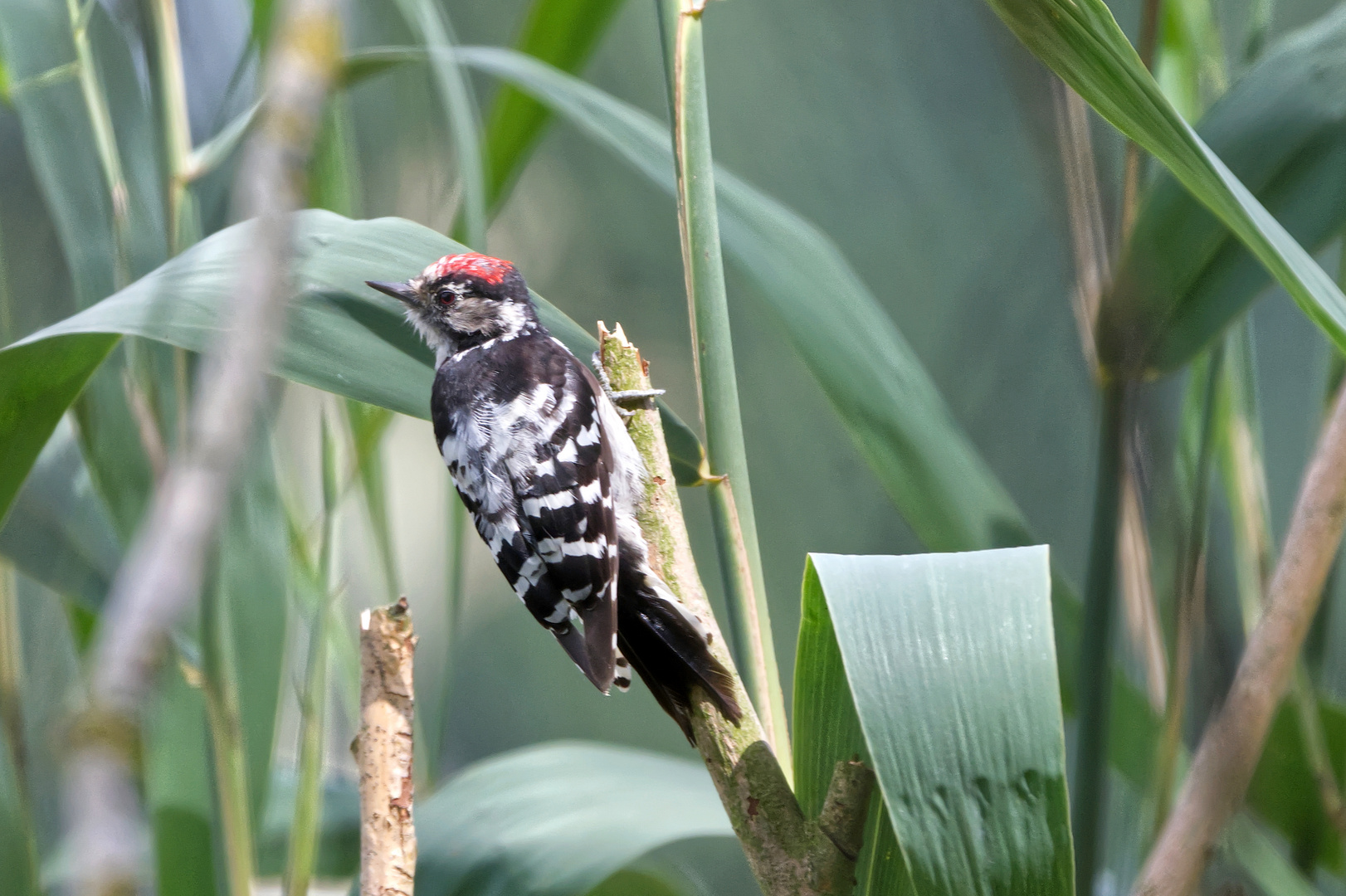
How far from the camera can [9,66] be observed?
68 centimetres

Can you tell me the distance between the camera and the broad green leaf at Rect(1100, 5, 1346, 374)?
1.75ft

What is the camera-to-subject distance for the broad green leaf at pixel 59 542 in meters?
0.73

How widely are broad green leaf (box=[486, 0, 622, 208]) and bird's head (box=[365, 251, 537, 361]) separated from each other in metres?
0.09

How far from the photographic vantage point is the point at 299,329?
0.52 metres

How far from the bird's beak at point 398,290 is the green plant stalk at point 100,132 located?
249 millimetres

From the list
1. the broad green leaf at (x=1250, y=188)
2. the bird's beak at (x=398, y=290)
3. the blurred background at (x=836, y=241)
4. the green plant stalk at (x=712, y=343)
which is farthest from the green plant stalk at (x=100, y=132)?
the broad green leaf at (x=1250, y=188)

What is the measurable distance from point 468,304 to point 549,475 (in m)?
0.21

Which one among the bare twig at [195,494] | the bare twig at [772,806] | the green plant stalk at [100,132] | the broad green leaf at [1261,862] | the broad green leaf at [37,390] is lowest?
the broad green leaf at [1261,862]

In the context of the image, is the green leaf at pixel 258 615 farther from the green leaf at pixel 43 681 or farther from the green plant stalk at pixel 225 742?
the green leaf at pixel 43 681

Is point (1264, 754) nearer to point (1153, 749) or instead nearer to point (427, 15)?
point (1153, 749)

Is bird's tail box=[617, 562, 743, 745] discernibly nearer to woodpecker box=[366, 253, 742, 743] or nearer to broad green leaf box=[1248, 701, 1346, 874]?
woodpecker box=[366, 253, 742, 743]

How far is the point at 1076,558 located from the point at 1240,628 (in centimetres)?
70

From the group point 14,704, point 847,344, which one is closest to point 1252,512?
point 847,344

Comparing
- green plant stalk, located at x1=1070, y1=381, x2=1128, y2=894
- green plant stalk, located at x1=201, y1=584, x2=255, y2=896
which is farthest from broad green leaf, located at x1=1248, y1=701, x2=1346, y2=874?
green plant stalk, located at x1=201, y1=584, x2=255, y2=896
